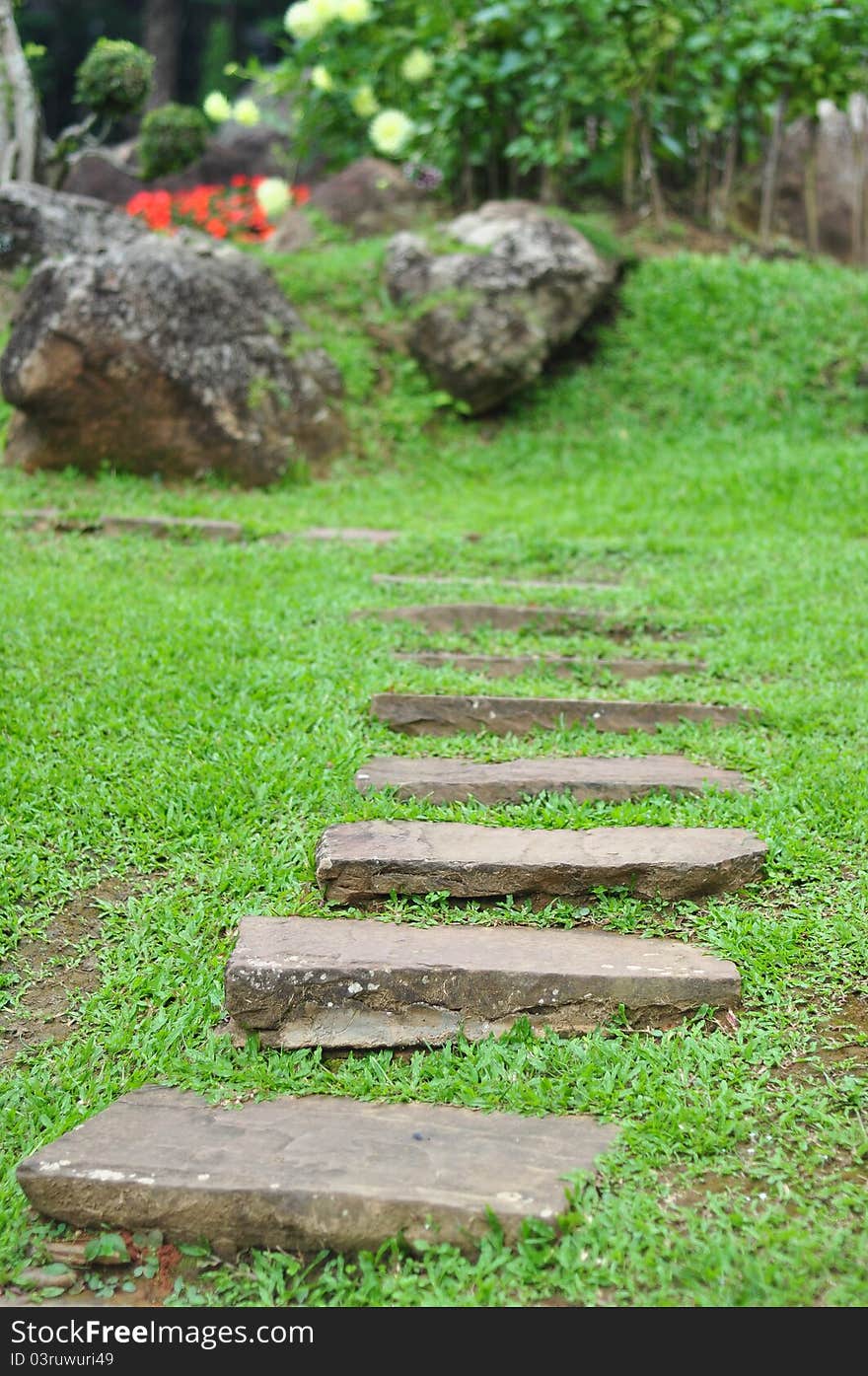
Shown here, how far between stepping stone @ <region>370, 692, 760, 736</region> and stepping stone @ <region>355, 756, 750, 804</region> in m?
0.33

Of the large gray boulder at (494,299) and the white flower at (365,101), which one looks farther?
the white flower at (365,101)

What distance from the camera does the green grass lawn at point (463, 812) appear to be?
2111mm

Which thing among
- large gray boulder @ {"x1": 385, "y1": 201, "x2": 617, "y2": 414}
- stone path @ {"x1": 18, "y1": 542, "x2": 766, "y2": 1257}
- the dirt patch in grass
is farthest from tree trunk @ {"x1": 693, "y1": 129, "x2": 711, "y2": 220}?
the dirt patch in grass

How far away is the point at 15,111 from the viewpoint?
8.48 metres

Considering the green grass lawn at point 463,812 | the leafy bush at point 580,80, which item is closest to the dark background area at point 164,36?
the leafy bush at point 580,80

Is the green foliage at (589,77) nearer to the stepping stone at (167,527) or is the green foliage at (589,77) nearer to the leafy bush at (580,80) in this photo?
the leafy bush at (580,80)

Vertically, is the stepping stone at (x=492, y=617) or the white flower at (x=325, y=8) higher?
→ the white flower at (x=325, y=8)

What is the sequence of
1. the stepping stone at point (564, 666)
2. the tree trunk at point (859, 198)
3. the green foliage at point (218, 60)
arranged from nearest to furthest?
1. the stepping stone at point (564, 666)
2. the tree trunk at point (859, 198)
3. the green foliage at point (218, 60)

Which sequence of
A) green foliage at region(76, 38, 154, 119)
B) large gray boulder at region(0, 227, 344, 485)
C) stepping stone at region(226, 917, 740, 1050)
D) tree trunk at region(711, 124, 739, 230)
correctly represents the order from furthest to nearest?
tree trunk at region(711, 124, 739, 230), green foliage at region(76, 38, 154, 119), large gray boulder at region(0, 227, 344, 485), stepping stone at region(226, 917, 740, 1050)

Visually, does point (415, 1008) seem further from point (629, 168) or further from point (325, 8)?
point (325, 8)

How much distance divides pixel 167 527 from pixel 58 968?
330cm

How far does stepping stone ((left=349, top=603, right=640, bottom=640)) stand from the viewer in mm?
4863

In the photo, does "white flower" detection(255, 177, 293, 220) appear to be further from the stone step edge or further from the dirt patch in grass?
the dirt patch in grass

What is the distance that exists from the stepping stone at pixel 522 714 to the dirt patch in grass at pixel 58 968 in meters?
1.13
